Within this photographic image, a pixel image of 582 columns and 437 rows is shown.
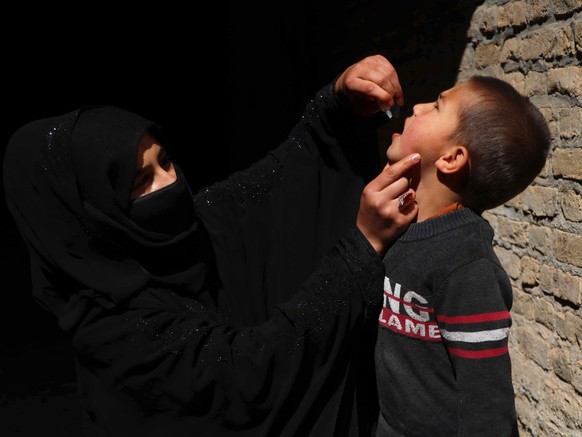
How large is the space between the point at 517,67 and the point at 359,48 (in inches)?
75.5

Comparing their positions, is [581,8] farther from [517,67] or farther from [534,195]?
[534,195]

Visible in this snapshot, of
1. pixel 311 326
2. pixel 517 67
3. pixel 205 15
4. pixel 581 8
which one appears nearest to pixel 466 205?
pixel 311 326

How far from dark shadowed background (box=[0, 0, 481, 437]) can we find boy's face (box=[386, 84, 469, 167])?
7.55 feet

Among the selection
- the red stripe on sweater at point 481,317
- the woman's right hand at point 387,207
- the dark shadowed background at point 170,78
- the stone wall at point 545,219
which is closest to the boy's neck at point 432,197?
the woman's right hand at point 387,207

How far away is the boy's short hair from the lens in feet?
5.67

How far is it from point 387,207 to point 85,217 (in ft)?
2.34

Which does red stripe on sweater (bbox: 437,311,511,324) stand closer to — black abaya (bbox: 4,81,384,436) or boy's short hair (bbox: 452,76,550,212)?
black abaya (bbox: 4,81,384,436)

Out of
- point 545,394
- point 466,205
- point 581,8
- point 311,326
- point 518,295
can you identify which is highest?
point 581,8

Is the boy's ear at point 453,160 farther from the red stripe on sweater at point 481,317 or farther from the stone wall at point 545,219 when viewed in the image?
the stone wall at point 545,219

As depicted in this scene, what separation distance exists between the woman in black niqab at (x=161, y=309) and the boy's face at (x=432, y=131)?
9.8 inches

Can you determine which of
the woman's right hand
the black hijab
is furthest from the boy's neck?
the black hijab

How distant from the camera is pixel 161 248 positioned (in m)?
1.75

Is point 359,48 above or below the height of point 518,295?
above

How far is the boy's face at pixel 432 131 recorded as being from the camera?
1782 mm
